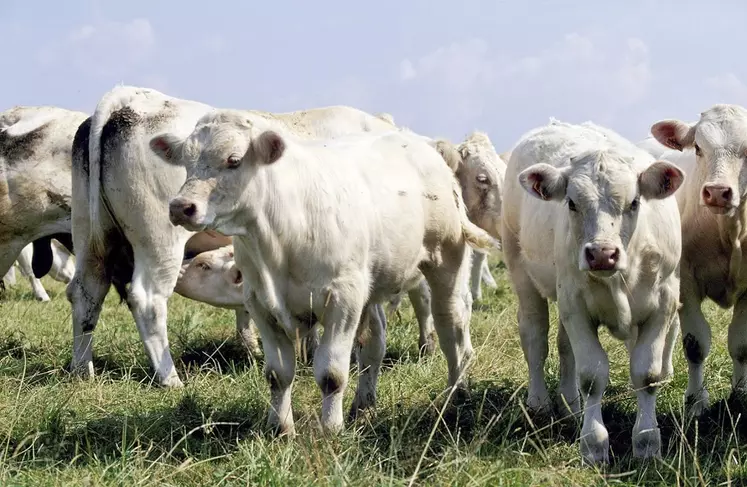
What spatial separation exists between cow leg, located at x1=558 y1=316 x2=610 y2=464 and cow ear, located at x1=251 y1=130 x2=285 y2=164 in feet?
5.85

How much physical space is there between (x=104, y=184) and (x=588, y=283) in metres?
4.09

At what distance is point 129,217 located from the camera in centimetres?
777

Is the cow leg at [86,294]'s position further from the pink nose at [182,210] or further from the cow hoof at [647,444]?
the cow hoof at [647,444]

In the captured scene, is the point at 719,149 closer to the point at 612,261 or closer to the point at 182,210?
the point at 612,261

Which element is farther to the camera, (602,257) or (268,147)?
(268,147)

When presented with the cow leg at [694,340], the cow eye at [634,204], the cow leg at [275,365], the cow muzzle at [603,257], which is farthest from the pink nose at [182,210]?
the cow leg at [694,340]

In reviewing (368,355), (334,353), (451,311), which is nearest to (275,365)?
(334,353)

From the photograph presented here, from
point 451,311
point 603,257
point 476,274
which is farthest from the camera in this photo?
point 476,274

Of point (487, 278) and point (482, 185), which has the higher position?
point (482, 185)

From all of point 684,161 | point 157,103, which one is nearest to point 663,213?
point 684,161

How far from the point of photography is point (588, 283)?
5.52m

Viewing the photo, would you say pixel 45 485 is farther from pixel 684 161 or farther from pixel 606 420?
pixel 684 161

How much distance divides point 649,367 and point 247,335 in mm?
4377

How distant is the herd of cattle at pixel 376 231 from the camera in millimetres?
5492
